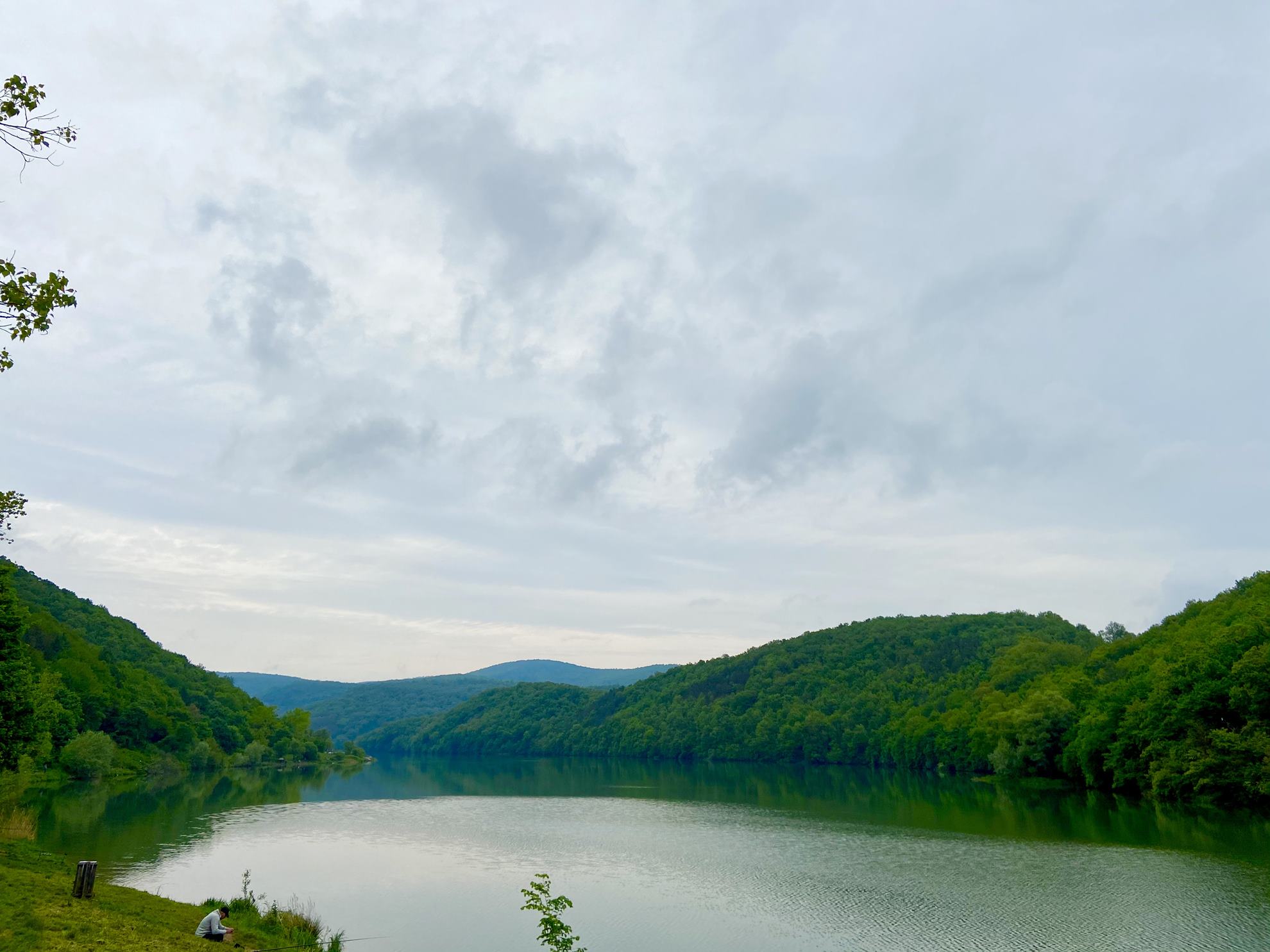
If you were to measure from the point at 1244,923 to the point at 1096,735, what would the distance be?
4254cm

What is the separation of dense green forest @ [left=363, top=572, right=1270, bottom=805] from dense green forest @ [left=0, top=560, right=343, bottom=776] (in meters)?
62.3

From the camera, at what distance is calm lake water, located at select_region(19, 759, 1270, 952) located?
24281mm

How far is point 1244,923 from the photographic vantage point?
2355 centimetres

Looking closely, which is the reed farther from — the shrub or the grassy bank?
the shrub

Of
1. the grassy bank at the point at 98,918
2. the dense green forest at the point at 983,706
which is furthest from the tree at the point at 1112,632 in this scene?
the grassy bank at the point at 98,918

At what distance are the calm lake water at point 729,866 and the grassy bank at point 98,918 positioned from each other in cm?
346

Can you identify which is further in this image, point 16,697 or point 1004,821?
point 1004,821

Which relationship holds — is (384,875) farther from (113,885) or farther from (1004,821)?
(1004,821)

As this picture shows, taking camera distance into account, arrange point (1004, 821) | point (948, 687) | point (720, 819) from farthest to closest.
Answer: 1. point (948, 687)
2. point (720, 819)
3. point (1004, 821)

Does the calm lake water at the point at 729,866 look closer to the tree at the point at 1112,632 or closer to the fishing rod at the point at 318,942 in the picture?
the fishing rod at the point at 318,942

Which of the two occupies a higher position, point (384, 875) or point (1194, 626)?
point (1194, 626)

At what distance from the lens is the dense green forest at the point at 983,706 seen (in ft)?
170

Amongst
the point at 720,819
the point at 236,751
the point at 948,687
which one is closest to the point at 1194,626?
the point at 720,819

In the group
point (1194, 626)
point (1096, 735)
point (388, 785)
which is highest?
point (1194, 626)
